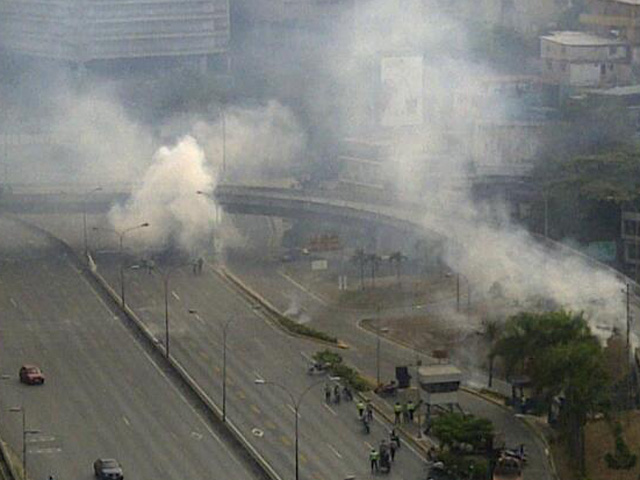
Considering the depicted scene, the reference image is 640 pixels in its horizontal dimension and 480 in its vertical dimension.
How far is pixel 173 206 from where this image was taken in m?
78.2

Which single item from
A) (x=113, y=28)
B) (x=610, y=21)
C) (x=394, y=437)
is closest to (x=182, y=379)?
(x=394, y=437)

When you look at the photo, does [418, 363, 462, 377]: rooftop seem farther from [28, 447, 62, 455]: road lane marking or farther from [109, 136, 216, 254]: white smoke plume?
[109, 136, 216, 254]: white smoke plume

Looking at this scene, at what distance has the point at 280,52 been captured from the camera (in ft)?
389

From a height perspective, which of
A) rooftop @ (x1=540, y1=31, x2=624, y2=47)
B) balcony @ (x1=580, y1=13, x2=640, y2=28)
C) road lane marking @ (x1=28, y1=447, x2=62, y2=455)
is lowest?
road lane marking @ (x1=28, y1=447, x2=62, y2=455)

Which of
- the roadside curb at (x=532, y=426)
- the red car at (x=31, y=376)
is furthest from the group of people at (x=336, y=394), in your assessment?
the red car at (x=31, y=376)

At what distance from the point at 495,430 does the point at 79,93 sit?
6185cm

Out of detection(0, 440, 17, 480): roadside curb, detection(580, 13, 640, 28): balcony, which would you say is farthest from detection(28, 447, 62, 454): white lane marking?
detection(580, 13, 640, 28): balcony

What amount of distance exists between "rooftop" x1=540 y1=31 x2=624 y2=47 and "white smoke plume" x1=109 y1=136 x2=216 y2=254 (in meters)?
20.6

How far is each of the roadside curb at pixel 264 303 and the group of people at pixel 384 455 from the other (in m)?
11.1

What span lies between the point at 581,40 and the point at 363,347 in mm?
38801

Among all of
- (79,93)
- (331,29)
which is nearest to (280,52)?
(331,29)

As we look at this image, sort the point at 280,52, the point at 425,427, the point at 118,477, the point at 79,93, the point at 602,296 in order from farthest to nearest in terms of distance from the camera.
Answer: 1. the point at 280,52
2. the point at 79,93
3. the point at 602,296
4. the point at 425,427
5. the point at 118,477

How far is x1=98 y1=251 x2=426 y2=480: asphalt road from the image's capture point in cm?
4981

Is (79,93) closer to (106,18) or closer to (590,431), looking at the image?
(106,18)
